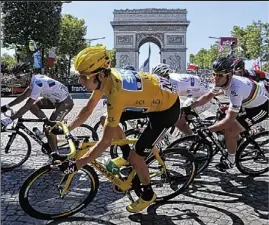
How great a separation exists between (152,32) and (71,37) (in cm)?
3070

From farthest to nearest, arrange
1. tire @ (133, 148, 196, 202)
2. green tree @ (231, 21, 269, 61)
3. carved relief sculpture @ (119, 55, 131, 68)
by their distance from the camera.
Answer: carved relief sculpture @ (119, 55, 131, 68)
green tree @ (231, 21, 269, 61)
tire @ (133, 148, 196, 202)

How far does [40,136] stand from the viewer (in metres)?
6.55

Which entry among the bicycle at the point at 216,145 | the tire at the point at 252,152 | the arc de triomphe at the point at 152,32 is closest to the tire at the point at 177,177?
the bicycle at the point at 216,145

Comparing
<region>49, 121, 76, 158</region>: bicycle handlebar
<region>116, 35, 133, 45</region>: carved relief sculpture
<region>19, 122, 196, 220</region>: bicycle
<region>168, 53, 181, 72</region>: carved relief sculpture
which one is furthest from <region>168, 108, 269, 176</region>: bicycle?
<region>116, 35, 133, 45</region>: carved relief sculpture

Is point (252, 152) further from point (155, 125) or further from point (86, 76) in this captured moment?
point (86, 76)

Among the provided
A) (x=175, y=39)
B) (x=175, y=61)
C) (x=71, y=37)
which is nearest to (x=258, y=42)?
(x=71, y=37)

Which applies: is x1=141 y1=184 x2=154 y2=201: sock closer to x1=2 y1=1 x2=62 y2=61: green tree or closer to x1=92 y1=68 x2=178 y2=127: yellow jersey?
x1=92 y1=68 x2=178 y2=127: yellow jersey

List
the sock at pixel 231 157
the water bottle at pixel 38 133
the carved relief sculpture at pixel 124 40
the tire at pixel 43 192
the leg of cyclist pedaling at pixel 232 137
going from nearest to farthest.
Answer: the tire at pixel 43 192 → the leg of cyclist pedaling at pixel 232 137 → the sock at pixel 231 157 → the water bottle at pixel 38 133 → the carved relief sculpture at pixel 124 40

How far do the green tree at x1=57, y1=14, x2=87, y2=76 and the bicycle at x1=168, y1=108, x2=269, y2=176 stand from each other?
1859 inches

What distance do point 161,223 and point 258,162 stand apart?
8.48 feet

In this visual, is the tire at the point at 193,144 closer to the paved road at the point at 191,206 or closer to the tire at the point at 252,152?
the paved road at the point at 191,206

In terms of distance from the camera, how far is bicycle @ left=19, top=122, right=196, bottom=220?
4311 millimetres

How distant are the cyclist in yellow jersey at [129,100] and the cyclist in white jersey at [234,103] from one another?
4.47 ft

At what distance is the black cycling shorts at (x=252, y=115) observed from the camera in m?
6.21
